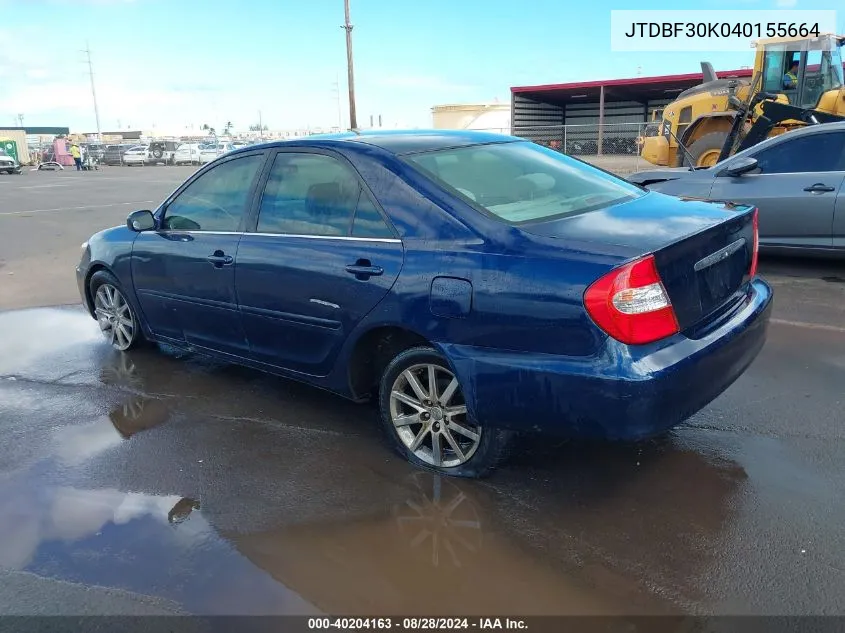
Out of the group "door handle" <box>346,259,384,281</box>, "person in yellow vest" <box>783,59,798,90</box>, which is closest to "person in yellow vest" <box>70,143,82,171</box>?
"person in yellow vest" <box>783,59,798,90</box>

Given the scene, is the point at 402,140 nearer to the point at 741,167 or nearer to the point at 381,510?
the point at 381,510

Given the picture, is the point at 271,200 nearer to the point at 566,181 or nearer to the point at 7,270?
the point at 566,181

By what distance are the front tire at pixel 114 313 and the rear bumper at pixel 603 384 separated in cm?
324

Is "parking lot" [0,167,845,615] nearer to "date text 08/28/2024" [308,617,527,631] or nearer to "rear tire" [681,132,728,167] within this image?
"date text 08/28/2024" [308,617,527,631]

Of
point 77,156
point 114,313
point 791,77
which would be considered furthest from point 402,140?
point 77,156

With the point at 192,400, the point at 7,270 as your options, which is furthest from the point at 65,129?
the point at 192,400

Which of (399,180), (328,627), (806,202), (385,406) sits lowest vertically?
(328,627)

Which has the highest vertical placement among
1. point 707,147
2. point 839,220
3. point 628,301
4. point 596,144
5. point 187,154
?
point 187,154

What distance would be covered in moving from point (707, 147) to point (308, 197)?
12644 millimetres

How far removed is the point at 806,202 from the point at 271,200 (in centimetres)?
566

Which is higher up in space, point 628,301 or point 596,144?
point 596,144

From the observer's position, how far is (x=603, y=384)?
2.72 m

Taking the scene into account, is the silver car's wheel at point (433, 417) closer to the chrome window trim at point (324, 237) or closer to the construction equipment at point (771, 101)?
the chrome window trim at point (324, 237)

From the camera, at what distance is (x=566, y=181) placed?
12.5 feet
